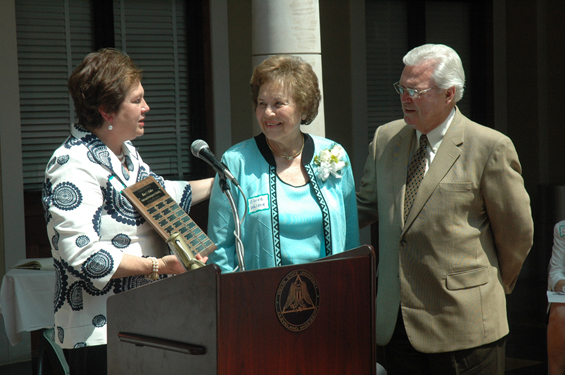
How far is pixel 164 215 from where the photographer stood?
7.59 ft

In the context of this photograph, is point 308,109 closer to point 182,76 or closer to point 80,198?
point 80,198

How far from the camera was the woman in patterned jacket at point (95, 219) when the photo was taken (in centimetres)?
215

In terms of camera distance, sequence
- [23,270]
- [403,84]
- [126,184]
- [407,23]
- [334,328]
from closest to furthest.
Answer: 1. [334,328]
2. [126,184]
3. [403,84]
4. [23,270]
5. [407,23]

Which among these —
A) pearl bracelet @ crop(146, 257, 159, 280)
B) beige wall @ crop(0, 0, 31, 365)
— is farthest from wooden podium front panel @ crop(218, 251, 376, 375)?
beige wall @ crop(0, 0, 31, 365)

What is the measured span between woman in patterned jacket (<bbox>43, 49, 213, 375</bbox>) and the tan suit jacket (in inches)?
35.9

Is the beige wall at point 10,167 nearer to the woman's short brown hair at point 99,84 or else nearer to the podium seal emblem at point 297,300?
the woman's short brown hair at point 99,84

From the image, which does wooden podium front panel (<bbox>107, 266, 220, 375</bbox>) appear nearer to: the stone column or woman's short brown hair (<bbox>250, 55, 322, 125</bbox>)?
woman's short brown hair (<bbox>250, 55, 322, 125</bbox>)

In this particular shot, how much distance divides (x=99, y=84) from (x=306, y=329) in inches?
47.2

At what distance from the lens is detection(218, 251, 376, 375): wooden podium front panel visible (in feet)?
5.12

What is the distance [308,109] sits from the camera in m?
2.62

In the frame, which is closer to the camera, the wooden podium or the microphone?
the wooden podium

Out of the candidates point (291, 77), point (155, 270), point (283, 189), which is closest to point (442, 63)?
point (291, 77)

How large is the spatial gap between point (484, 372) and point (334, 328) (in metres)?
1.07

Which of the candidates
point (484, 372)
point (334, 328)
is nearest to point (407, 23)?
point (484, 372)
